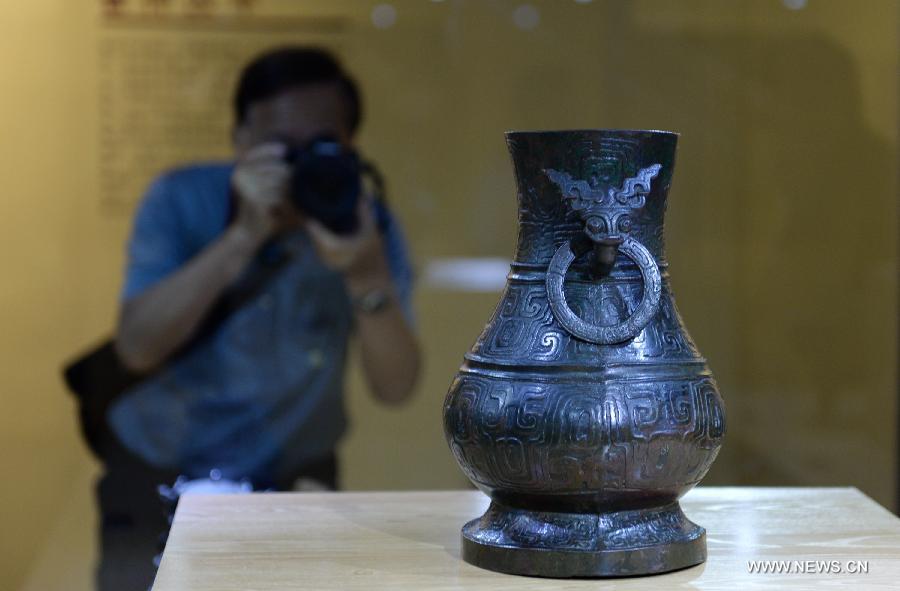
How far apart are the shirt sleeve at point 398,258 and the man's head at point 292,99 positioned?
177 millimetres

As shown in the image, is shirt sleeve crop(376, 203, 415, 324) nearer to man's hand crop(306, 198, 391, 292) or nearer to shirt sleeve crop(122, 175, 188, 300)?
man's hand crop(306, 198, 391, 292)

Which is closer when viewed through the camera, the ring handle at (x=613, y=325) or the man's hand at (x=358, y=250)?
the ring handle at (x=613, y=325)

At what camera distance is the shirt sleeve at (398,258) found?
248 centimetres

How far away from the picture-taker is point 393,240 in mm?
2488

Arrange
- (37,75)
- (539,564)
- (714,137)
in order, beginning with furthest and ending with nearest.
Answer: (714,137), (37,75), (539,564)

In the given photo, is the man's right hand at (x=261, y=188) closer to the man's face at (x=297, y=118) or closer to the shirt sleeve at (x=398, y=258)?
the man's face at (x=297, y=118)

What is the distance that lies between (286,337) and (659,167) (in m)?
1.23

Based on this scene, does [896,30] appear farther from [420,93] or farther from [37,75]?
[37,75]

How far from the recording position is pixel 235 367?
96.4 inches

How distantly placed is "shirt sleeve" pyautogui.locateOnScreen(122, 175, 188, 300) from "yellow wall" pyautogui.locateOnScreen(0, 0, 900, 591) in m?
0.03

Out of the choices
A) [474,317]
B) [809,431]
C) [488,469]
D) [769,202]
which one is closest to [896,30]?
[769,202]

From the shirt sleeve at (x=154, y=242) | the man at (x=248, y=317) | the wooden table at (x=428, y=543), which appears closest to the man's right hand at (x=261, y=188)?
the man at (x=248, y=317)

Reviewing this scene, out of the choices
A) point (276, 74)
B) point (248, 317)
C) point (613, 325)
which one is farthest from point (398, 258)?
point (613, 325)

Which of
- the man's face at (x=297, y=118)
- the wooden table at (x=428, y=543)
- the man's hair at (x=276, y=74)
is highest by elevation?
the man's hair at (x=276, y=74)
